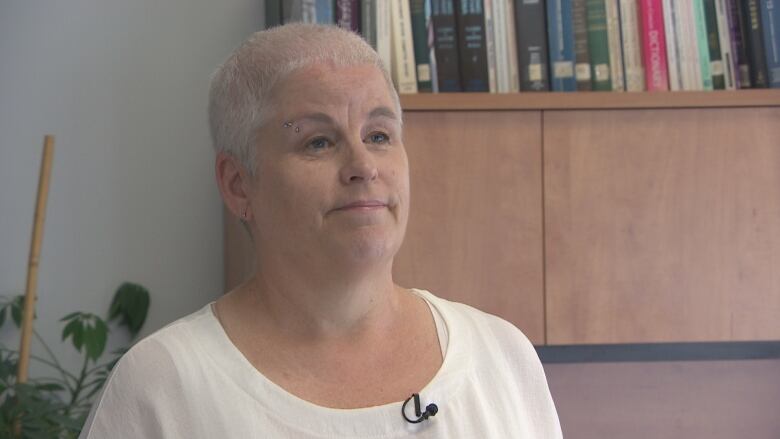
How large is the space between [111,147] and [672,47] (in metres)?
1.20

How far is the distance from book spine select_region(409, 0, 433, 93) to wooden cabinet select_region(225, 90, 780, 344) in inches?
2.8

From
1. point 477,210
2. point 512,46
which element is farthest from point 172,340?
point 512,46

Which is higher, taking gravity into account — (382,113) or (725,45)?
(725,45)

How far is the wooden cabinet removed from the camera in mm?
1643

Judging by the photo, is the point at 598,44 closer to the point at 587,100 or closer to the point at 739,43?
the point at 587,100

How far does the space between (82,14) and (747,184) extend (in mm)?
1431

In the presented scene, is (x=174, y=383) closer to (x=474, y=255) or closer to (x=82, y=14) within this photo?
(x=474, y=255)

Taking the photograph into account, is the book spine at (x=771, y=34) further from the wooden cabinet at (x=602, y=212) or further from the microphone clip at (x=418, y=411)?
the microphone clip at (x=418, y=411)

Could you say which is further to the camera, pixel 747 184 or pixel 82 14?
pixel 82 14

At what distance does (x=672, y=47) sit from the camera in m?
1.73

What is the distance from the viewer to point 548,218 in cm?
165

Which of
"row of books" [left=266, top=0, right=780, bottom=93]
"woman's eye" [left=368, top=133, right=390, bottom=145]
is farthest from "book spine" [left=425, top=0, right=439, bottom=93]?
"woman's eye" [left=368, top=133, right=390, bottom=145]

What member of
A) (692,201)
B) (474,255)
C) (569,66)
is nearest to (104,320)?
(474,255)

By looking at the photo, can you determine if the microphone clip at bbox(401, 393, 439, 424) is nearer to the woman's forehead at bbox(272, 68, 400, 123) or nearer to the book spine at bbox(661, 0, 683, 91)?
the woman's forehead at bbox(272, 68, 400, 123)
